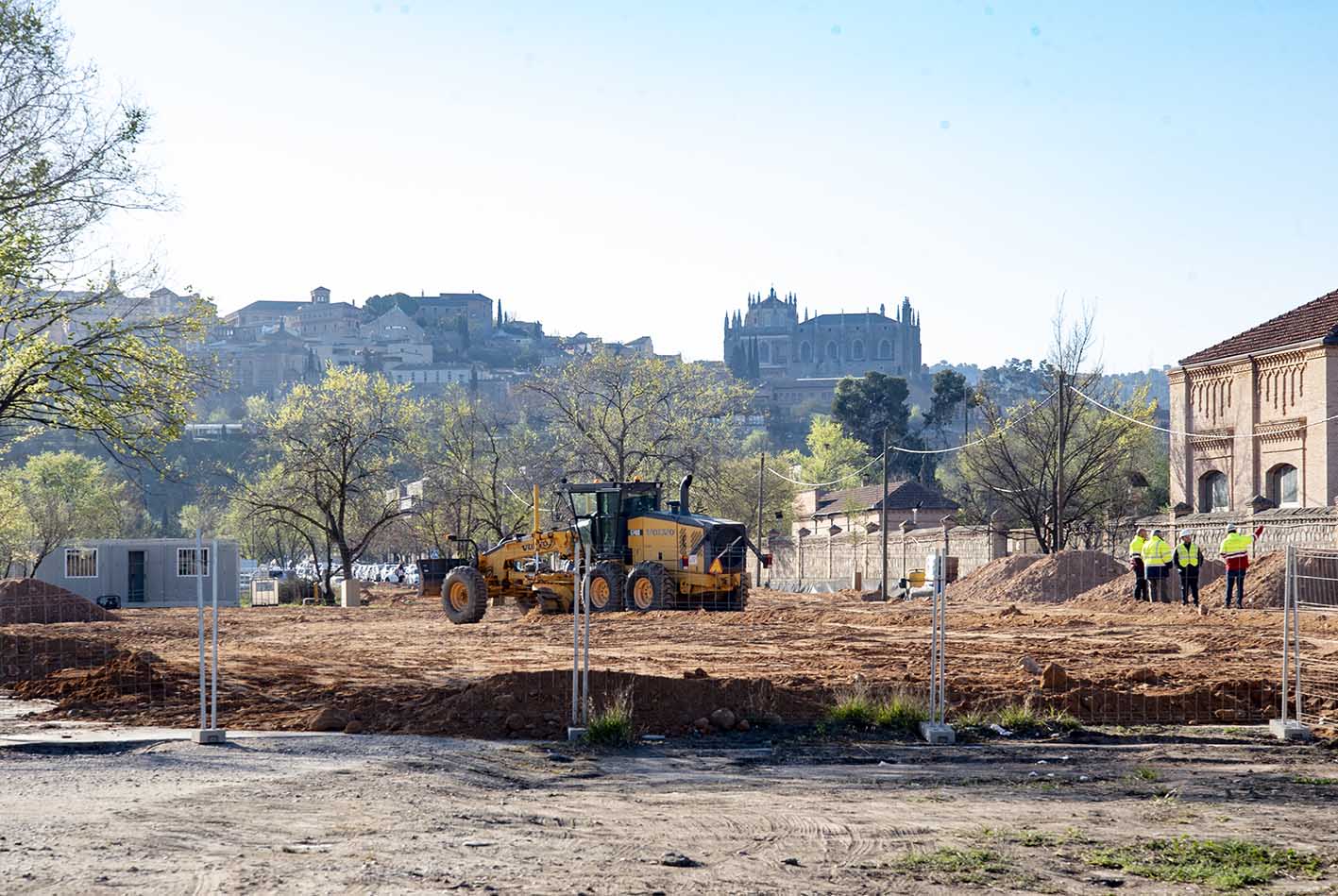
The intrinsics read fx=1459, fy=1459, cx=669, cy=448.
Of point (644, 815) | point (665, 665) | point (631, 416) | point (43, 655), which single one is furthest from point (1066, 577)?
point (644, 815)

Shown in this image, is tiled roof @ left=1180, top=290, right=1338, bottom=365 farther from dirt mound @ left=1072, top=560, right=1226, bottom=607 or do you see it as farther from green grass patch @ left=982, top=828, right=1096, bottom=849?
green grass patch @ left=982, top=828, right=1096, bottom=849

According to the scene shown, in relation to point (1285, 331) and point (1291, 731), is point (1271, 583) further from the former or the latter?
point (1291, 731)

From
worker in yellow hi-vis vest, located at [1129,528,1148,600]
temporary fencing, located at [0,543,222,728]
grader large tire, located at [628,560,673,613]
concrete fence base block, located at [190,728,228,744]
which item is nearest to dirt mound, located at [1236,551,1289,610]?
worker in yellow hi-vis vest, located at [1129,528,1148,600]

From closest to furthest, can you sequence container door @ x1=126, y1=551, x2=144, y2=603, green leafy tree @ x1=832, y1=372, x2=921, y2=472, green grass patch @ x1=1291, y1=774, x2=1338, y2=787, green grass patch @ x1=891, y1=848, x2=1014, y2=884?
green grass patch @ x1=891, y1=848, x2=1014, y2=884 < green grass patch @ x1=1291, y1=774, x2=1338, y2=787 < container door @ x1=126, y1=551, x2=144, y2=603 < green leafy tree @ x1=832, y1=372, x2=921, y2=472

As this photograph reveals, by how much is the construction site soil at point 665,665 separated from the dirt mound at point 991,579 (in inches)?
240

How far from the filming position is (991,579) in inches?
1737

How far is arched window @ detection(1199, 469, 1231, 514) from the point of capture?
162 ft

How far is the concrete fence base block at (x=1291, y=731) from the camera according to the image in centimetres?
1343

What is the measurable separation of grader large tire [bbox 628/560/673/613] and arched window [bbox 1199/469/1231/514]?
25.0m

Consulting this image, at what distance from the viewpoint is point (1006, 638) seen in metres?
26.0

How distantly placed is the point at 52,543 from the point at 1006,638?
188ft

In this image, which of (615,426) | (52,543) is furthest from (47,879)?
(52,543)

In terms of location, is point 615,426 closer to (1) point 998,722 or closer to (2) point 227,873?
(1) point 998,722

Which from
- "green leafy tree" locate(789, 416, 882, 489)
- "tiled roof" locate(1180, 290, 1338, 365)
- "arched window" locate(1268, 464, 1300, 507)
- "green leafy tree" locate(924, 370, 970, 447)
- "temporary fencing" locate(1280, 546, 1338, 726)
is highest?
"green leafy tree" locate(924, 370, 970, 447)
